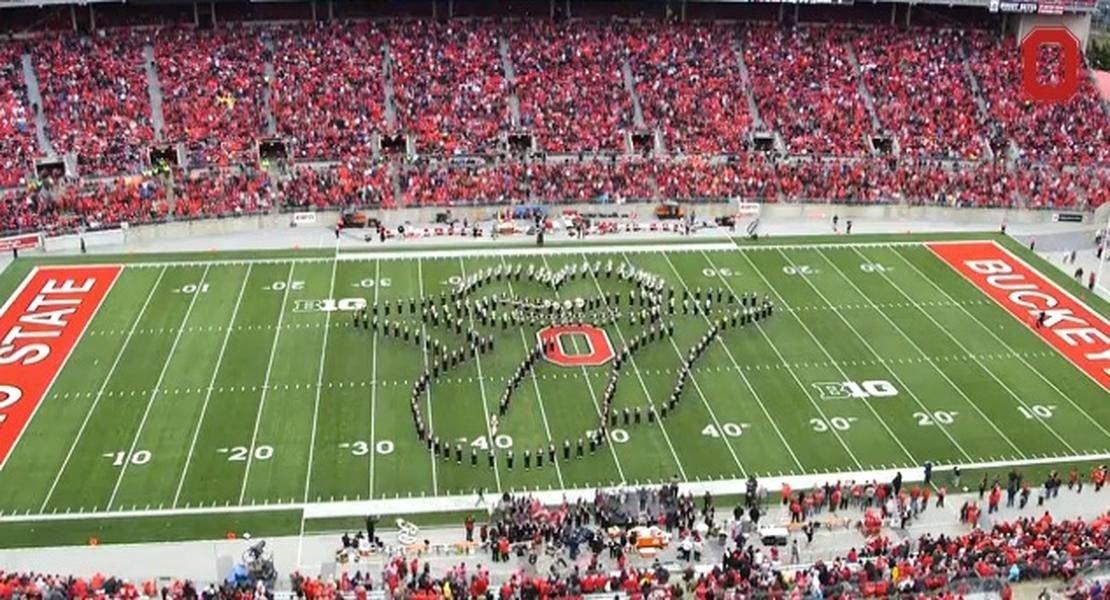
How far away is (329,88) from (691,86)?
13836mm

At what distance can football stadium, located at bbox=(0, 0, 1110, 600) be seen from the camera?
19.5m

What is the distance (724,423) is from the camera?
2388cm

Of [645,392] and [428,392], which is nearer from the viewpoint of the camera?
[428,392]

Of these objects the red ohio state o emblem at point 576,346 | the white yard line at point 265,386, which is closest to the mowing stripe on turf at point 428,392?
the red ohio state o emblem at point 576,346

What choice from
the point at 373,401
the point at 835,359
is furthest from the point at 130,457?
the point at 835,359

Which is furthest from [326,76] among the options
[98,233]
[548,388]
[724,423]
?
[724,423]

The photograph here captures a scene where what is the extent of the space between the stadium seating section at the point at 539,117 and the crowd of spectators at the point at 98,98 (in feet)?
0.27

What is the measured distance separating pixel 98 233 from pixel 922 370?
79.2 ft

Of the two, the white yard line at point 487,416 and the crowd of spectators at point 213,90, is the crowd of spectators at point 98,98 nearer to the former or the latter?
the crowd of spectators at point 213,90

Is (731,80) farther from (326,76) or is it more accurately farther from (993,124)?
(326,76)

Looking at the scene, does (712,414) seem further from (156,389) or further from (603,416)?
(156,389)

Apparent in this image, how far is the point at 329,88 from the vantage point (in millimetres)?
42875

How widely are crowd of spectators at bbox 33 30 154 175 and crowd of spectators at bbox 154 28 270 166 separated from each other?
37.2 inches

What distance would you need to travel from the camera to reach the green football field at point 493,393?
21781 mm
